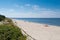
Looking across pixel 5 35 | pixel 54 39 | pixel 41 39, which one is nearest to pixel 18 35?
pixel 5 35

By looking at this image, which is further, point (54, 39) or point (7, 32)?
point (54, 39)

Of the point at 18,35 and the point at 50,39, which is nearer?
the point at 18,35

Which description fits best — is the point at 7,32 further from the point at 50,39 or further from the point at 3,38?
the point at 50,39

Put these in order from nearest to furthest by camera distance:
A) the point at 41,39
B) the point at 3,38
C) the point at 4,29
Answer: the point at 3,38, the point at 4,29, the point at 41,39

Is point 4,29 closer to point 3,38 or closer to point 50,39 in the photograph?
point 3,38

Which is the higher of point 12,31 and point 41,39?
point 12,31

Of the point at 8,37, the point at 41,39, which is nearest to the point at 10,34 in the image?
the point at 8,37

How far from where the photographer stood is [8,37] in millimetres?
8391

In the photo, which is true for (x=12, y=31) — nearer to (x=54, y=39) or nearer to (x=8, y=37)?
(x=8, y=37)

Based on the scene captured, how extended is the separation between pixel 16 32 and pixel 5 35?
732mm

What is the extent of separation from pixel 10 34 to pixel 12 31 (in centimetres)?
28

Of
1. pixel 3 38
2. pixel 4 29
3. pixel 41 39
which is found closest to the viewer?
pixel 3 38

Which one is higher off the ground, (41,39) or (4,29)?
(4,29)

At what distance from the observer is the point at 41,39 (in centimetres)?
1163
